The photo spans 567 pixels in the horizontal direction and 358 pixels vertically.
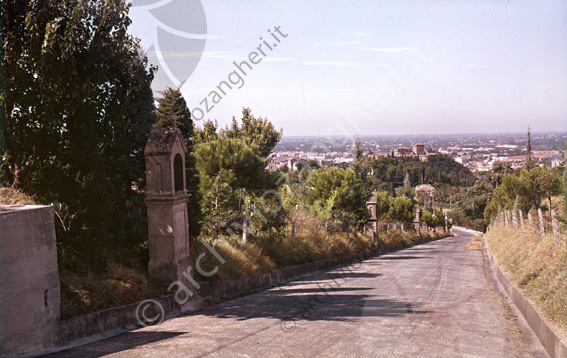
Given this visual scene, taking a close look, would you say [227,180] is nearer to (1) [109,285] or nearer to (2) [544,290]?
(1) [109,285]

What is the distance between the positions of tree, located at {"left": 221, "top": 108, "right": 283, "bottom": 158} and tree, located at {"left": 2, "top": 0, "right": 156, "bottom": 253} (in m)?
26.2

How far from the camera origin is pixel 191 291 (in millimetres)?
9352

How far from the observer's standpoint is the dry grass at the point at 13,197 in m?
6.96

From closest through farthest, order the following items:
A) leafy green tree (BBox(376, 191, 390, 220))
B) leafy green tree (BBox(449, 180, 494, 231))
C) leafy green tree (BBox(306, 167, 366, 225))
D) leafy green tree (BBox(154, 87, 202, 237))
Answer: leafy green tree (BBox(154, 87, 202, 237)) < leafy green tree (BBox(306, 167, 366, 225)) < leafy green tree (BBox(376, 191, 390, 220)) < leafy green tree (BBox(449, 180, 494, 231))

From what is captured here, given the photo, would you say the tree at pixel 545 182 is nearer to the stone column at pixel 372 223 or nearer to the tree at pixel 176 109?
the stone column at pixel 372 223

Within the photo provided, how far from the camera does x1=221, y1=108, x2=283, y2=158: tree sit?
3519 cm

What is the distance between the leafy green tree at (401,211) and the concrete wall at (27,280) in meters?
43.0

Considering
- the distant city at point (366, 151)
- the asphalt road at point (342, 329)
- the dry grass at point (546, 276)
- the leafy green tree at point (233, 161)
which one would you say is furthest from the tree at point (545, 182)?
the asphalt road at point (342, 329)

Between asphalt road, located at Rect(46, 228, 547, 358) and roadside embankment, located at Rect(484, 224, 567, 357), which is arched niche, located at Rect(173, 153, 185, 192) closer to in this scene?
asphalt road, located at Rect(46, 228, 547, 358)

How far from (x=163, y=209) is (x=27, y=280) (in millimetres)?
3175

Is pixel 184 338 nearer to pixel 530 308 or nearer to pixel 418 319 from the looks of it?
pixel 418 319

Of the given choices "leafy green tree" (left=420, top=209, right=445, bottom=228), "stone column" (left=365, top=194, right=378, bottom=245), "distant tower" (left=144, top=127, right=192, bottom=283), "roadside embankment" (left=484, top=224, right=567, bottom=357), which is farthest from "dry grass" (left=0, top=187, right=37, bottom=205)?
"leafy green tree" (left=420, top=209, right=445, bottom=228)

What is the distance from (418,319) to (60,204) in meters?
6.43

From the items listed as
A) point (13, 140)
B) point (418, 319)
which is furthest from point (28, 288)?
point (418, 319)
